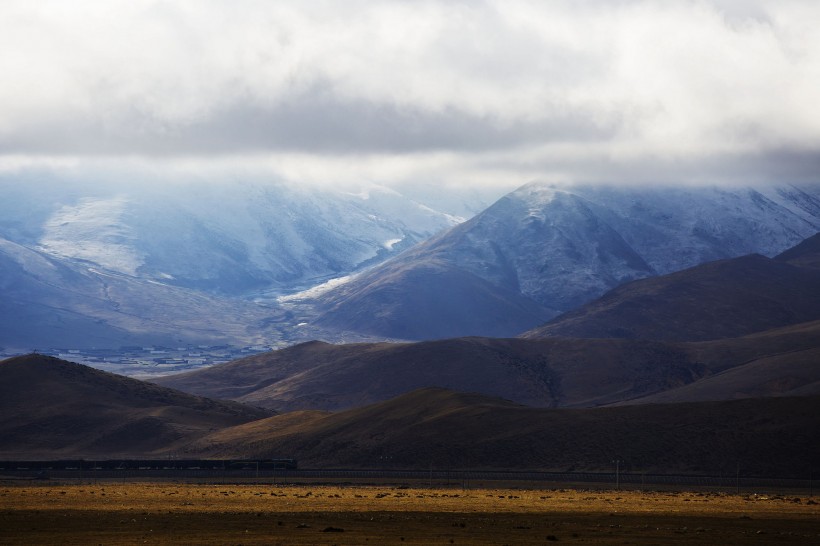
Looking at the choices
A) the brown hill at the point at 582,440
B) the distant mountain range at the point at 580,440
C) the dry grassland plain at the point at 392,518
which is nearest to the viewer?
the dry grassland plain at the point at 392,518

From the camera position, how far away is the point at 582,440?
179 m

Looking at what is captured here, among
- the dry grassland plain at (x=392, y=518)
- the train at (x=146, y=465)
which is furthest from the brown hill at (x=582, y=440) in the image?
the dry grassland plain at (x=392, y=518)

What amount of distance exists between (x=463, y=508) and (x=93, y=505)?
26049mm

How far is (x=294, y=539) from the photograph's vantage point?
68750mm

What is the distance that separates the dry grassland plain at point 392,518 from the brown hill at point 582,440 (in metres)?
54.7

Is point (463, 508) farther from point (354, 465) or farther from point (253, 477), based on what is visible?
point (354, 465)

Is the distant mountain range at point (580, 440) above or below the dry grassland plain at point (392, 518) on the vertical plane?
above

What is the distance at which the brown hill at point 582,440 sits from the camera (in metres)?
169

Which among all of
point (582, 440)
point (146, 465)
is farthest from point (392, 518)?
point (582, 440)

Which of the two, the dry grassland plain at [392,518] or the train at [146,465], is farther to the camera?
the train at [146,465]

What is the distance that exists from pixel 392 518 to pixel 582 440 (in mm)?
100964

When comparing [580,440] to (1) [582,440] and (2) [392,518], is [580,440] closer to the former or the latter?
(1) [582,440]

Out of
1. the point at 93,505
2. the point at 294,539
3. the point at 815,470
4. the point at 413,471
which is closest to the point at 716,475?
the point at 815,470

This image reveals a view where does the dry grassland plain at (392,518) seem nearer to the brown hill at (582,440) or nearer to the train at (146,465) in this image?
the train at (146,465)
